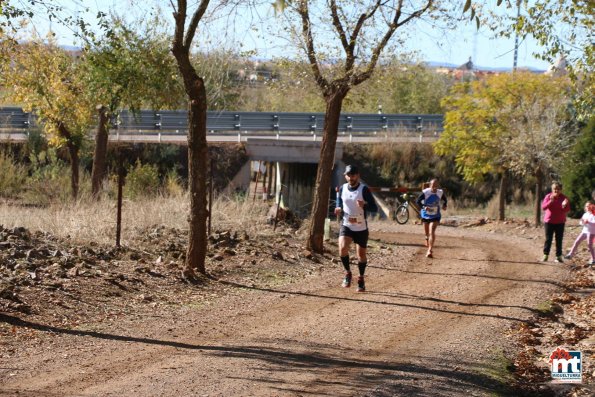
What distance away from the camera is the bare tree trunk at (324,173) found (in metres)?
19.5

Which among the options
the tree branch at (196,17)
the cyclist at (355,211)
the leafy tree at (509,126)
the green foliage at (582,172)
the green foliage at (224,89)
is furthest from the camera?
the green foliage at (224,89)

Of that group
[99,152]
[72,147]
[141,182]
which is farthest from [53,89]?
[141,182]

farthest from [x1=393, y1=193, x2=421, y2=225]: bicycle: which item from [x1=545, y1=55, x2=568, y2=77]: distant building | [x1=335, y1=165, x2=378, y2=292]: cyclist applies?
[x1=335, y1=165, x2=378, y2=292]: cyclist

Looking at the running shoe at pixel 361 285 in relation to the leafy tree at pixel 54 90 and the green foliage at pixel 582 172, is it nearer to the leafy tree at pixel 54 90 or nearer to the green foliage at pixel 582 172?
the leafy tree at pixel 54 90

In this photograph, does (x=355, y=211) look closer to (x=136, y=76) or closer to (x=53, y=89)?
(x=136, y=76)

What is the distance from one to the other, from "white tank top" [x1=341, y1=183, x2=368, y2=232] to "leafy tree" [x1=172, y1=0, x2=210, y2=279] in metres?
2.30

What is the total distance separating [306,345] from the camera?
10.8 meters

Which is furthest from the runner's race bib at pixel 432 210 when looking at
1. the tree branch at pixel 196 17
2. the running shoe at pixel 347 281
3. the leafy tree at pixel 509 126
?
the leafy tree at pixel 509 126

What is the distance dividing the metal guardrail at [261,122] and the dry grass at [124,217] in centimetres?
2221

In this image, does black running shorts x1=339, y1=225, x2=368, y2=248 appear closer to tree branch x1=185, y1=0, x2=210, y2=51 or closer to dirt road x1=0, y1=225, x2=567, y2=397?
dirt road x1=0, y1=225, x2=567, y2=397

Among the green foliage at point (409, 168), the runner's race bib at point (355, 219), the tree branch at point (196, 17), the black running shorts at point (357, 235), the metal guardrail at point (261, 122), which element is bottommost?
the green foliage at point (409, 168)

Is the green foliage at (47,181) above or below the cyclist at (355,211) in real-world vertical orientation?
below

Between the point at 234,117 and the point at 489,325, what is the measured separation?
3606cm

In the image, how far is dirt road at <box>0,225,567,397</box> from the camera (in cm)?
878
